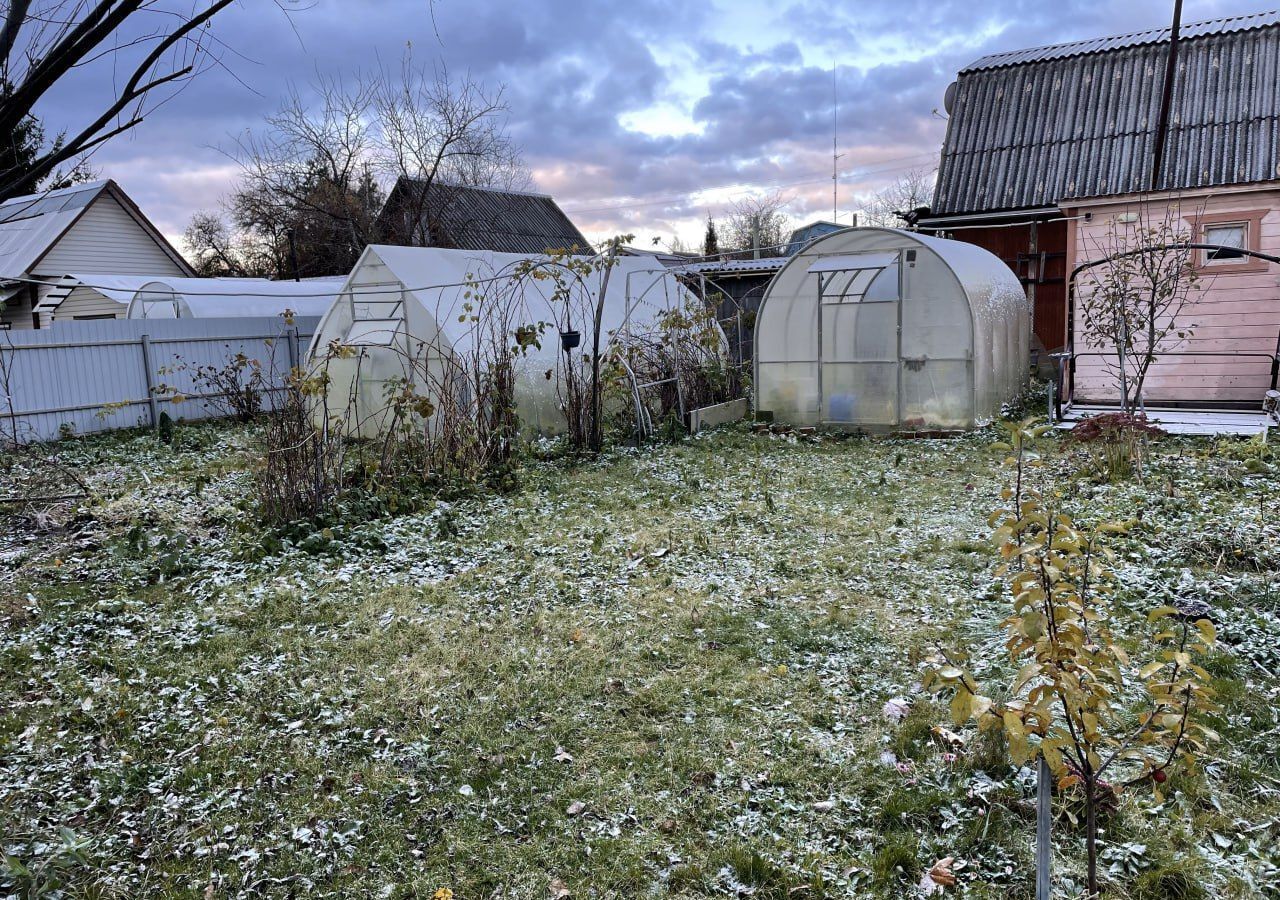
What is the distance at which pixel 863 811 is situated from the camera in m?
3.21

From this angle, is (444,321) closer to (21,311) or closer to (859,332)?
(859,332)

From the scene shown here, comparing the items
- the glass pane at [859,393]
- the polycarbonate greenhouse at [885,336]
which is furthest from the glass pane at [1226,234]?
the glass pane at [859,393]

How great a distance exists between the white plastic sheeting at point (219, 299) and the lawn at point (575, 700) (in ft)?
36.5

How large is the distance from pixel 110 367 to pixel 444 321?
6.69 metres

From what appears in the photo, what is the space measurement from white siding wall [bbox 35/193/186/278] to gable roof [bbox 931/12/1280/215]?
23.2m

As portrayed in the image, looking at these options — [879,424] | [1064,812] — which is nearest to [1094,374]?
[879,424]

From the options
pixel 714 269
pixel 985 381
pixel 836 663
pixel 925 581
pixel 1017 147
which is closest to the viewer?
pixel 836 663

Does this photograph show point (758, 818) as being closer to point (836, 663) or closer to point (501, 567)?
point (836, 663)

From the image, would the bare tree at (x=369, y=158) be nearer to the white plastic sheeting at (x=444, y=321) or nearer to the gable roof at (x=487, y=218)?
the gable roof at (x=487, y=218)

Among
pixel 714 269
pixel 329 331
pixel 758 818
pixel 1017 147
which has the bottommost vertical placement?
pixel 758 818

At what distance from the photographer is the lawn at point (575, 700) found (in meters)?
2.98

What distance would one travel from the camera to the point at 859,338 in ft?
38.0

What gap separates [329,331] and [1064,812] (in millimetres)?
11190

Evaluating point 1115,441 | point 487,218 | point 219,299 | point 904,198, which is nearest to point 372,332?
point 1115,441
